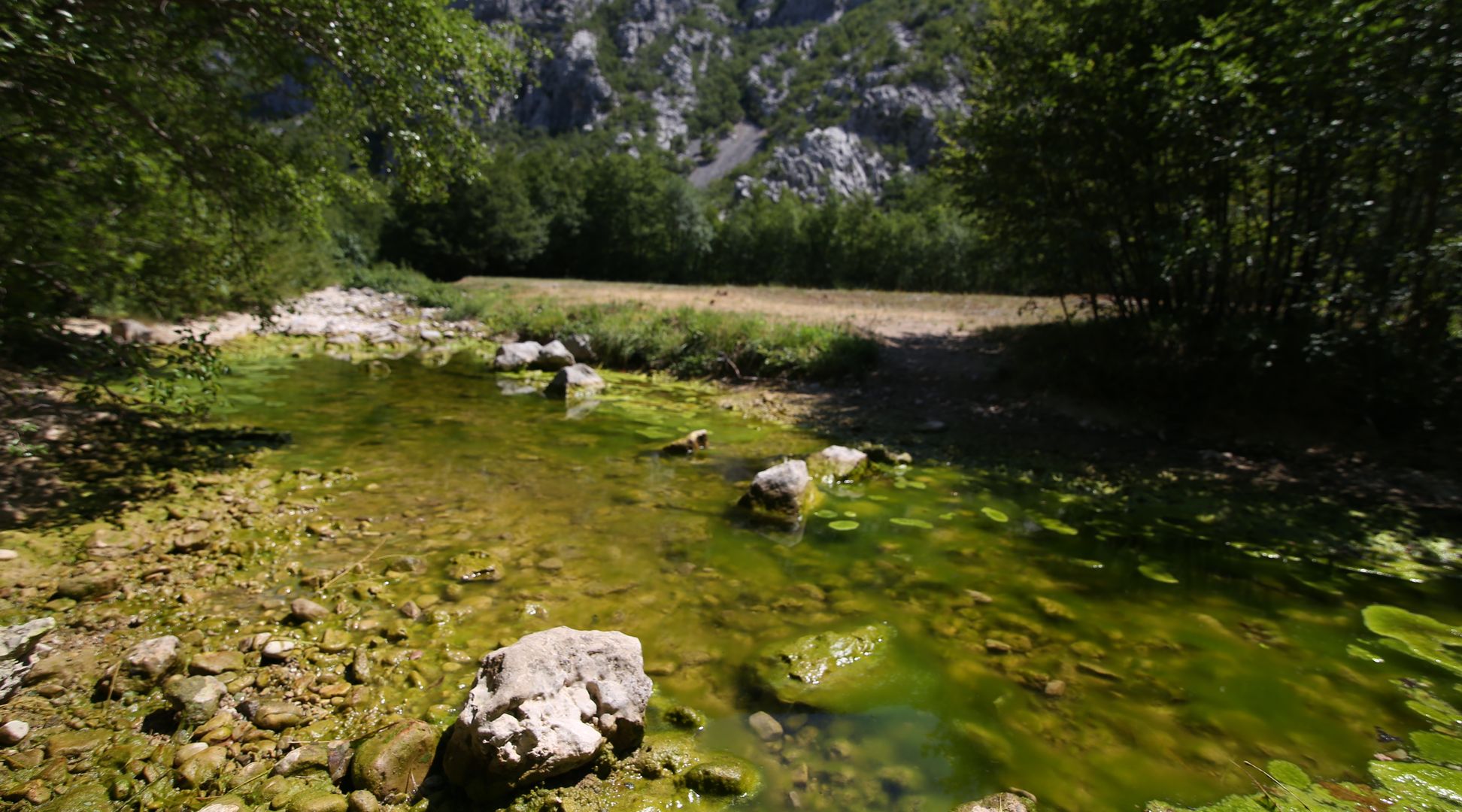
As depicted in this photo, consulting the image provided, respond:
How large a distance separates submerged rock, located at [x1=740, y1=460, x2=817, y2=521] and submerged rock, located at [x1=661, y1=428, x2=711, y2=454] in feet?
6.72

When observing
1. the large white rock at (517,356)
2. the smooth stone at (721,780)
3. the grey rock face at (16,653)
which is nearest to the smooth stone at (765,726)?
the smooth stone at (721,780)

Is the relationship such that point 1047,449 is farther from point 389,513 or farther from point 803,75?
point 803,75

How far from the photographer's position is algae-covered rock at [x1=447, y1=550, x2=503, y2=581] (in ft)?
15.4

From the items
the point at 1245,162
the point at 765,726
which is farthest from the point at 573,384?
the point at 1245,162

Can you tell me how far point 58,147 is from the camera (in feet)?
17.7

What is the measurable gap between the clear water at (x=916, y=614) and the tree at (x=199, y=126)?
98.4 inches

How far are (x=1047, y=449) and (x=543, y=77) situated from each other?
6854 inches

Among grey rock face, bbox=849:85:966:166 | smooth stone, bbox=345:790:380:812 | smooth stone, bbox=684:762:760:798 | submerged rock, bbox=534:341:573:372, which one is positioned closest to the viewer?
smooth stone, bbox=345:790:380:812

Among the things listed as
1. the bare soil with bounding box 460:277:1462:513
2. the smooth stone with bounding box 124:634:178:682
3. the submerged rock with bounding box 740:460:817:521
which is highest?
the bare soil with bounding box 460:277:1462:513

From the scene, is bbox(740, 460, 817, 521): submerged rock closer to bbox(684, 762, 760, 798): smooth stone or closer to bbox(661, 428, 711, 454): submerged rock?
bbox(661, 428, 711, 454): submerged rock

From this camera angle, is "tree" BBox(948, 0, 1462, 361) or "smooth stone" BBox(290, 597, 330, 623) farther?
"tree" BBox(948, 0, 1462, 361)

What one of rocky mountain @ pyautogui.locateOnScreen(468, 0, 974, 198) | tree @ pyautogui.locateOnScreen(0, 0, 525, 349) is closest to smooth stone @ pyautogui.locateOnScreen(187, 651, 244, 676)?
tree @ pyautogui.locateOnScreen(0, 0, 525, 349)

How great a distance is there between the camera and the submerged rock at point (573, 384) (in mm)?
11789

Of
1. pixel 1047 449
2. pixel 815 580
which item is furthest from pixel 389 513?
pixel 1047 449
